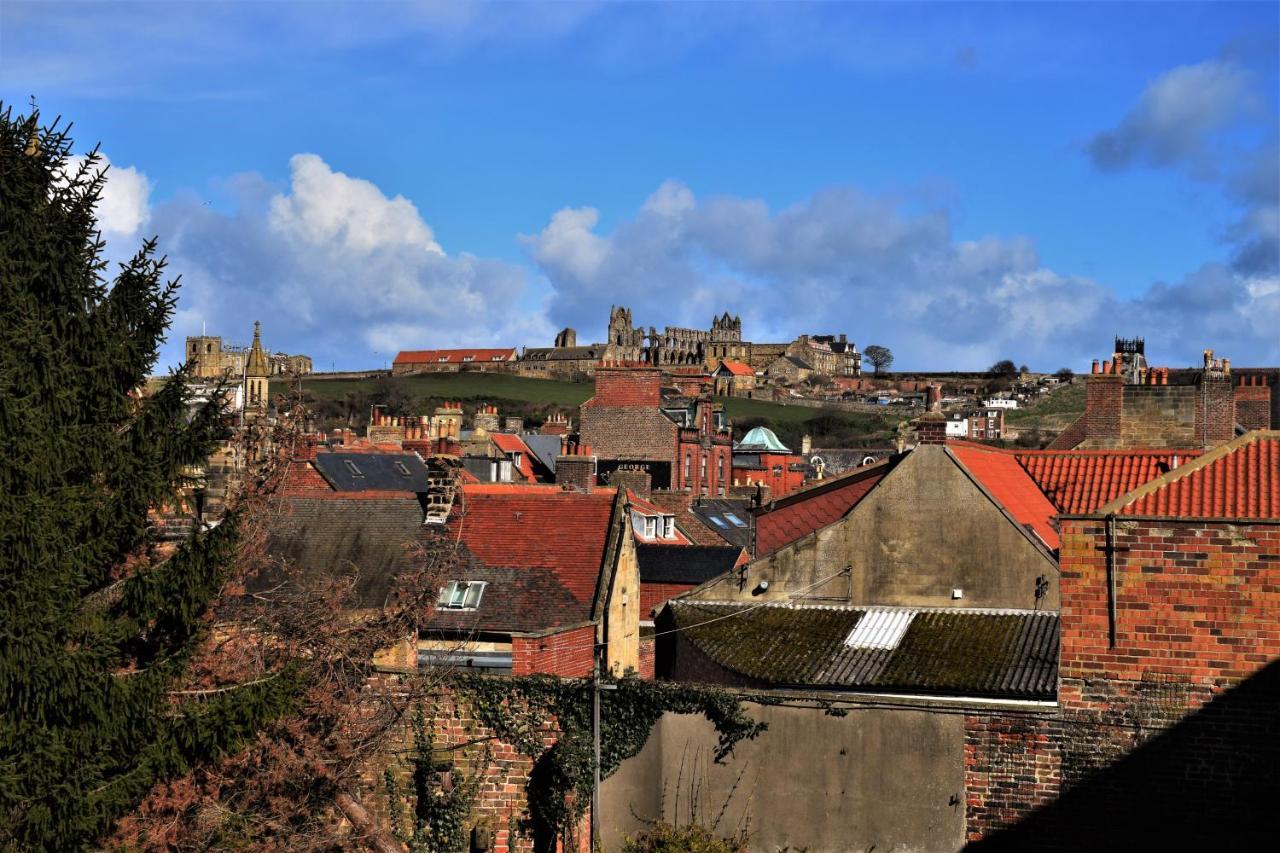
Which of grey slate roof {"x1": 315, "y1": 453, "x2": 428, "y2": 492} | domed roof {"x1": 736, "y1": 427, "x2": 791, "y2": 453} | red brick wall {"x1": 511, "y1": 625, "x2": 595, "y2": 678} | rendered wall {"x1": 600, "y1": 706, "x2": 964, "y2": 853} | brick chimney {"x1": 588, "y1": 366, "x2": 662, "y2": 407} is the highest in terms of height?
domed roof {"x1": 736, "y1": 427, "x2": 791, "y2": 453}

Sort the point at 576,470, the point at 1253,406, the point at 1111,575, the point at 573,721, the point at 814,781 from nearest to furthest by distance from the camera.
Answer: the point at 1111,575, the point at 814,781, the point at 573,721, the point at 576,470, the point at 1253,406

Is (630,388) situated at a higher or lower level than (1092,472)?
higher

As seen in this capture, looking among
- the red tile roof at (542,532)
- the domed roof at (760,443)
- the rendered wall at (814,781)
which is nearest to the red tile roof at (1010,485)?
the red tile roof at (542,532)

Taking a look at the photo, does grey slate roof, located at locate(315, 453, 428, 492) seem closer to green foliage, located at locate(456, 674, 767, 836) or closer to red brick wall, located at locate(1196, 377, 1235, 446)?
red brick wall, located at locate(1196, 377, 1235, 446)

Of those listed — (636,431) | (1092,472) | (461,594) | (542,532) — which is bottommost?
(461,594)

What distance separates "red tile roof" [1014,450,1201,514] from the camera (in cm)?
2906

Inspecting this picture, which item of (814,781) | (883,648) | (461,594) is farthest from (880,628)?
(461,594)

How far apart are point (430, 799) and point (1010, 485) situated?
14157mm

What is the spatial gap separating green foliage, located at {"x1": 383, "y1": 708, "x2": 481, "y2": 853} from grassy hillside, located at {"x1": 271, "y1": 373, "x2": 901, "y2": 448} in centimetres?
10182

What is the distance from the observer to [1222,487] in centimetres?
1811

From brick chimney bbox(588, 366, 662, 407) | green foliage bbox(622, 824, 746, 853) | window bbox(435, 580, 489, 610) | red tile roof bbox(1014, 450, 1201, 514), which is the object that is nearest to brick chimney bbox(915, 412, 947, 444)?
Answer: red tile roof bbox(1014, 450, 1201, 514)

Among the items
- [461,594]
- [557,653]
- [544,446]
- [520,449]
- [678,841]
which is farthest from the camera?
[544,446]

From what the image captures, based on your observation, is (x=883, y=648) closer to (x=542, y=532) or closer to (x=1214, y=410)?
(x=542, y=532)

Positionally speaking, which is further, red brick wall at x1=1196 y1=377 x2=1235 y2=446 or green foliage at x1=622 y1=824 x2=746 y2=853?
red brick wall at x1=1196 y1=377 x2=1235 y2=446
